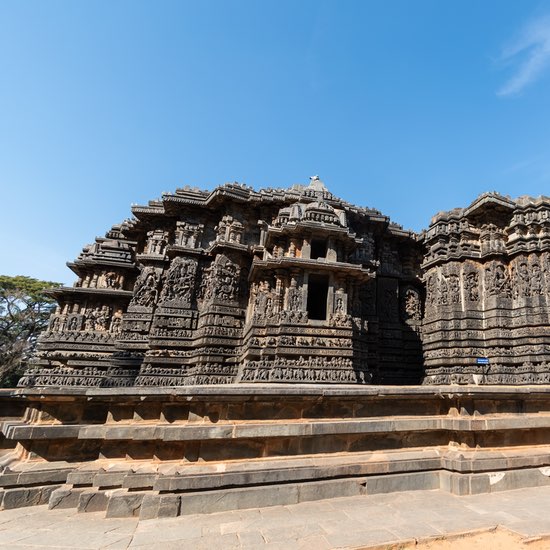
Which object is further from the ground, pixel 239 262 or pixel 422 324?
pixel 239 262

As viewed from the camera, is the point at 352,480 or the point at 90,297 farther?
the point at 90,297

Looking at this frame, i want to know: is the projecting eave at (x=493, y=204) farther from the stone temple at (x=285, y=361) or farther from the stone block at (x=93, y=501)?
the stone block at (x=93, y=501)

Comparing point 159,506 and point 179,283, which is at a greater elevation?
point 179,283

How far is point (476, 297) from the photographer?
15.4 m

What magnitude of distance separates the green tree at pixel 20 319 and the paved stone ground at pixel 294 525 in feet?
114

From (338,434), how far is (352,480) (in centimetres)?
48

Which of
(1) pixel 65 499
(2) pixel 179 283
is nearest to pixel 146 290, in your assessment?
(2) pixel 179 283

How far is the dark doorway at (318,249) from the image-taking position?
14.5 meters

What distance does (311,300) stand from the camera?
15.8 metres

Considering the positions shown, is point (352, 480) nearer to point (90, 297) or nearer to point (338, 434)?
point (338, 434)

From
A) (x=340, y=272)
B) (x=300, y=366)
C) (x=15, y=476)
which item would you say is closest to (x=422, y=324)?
(x=340, y=272)

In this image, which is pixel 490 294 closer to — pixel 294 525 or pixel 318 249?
pixel 318 249

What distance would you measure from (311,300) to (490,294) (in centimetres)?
796

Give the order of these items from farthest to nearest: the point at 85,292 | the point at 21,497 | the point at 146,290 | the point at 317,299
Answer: the point at 85,292 < the point at 146,290 < the point at 317,299 < the point at 21,497
